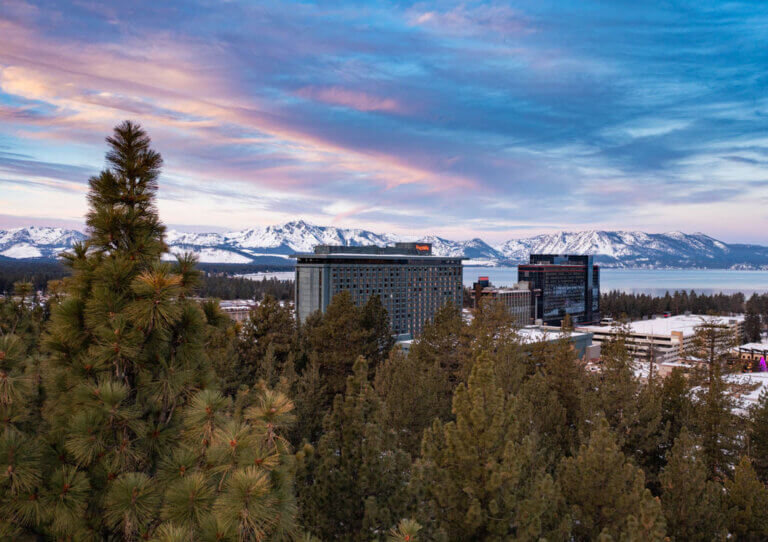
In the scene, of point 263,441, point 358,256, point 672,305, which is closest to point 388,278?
point 358,256

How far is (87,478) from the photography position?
14.0 feet

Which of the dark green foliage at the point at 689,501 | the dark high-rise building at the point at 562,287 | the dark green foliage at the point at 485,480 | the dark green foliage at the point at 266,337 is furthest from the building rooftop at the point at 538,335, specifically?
the dark high-rise building at the point at 562,287

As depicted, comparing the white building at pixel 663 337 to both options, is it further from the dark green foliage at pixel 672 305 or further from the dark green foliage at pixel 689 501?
the dark green foliage at pixel 689 501

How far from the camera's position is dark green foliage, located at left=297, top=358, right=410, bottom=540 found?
27.7 ft

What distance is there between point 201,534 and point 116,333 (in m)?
2.25

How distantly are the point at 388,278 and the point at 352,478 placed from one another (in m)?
100

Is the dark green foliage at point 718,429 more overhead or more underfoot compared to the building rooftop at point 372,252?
more underfoot

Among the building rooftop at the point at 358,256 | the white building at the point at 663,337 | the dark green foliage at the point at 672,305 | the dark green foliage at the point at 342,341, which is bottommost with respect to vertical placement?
the white building at the point at 663,337

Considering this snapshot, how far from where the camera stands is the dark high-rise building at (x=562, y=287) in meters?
149

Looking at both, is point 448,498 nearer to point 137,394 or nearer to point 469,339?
point 137,394

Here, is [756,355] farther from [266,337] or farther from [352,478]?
[352,478]

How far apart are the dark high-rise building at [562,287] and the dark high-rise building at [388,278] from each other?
42.5 metres

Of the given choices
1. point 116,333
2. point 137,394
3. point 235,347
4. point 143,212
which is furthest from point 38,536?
point 235,347

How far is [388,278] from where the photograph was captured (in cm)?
10856
